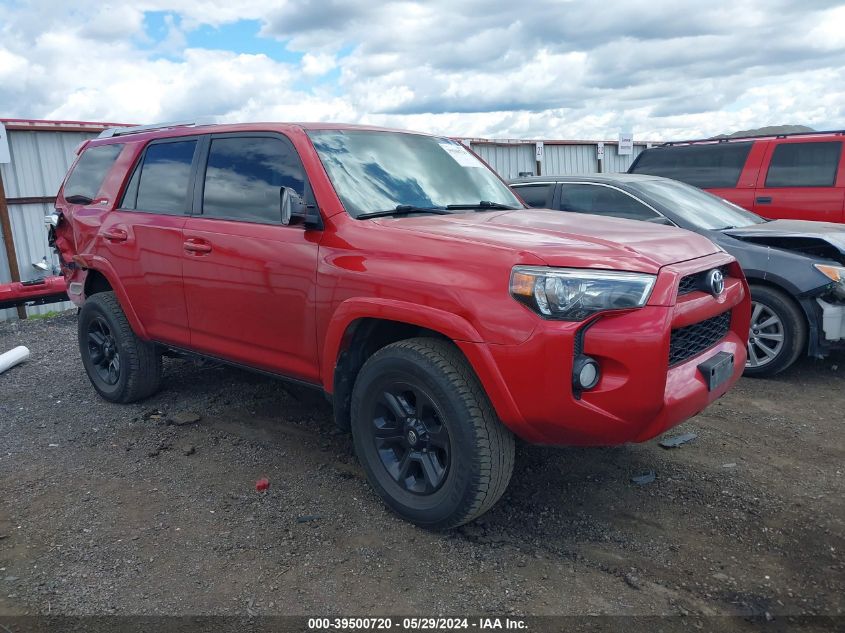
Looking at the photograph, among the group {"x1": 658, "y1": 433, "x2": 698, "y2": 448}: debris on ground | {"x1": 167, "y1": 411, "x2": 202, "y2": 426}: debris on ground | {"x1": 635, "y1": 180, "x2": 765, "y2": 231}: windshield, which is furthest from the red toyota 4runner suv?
{"x1": 635, "y1": 180, "x2": 765, "y2": 231}: windshield

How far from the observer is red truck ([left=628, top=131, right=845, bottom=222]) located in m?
7.95

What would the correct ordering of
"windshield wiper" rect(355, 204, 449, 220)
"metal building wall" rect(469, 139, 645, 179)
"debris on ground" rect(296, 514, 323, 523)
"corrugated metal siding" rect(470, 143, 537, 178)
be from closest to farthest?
"debris on ground" rect(296, 514, 323, 523), "windshield wiper" rect(355, 204, 449, 220), "corrugated metal siding" rect(470, 143, 537, 178), "metal building wall" rect(469, 139, 645, 179)

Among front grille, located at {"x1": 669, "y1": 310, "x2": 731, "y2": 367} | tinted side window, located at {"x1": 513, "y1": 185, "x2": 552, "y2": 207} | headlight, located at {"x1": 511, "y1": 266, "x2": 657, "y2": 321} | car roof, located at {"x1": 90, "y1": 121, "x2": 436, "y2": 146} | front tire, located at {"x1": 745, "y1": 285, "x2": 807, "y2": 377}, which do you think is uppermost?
car roof, located at {"x1": 90, "y1": 121, "x2": 436, "y2": 146}

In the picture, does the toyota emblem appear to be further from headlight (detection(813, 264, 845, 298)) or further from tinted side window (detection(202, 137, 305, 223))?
headlight (detection(813, 264, 845, 298))

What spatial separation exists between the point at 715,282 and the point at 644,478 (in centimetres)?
120

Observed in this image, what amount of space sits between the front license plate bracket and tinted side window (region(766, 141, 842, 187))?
5.54 metres

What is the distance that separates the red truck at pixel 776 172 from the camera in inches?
313

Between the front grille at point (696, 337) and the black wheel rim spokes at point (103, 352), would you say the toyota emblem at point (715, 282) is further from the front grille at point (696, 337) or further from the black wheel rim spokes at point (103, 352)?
the black wheel rim spokes at point (103, 352)

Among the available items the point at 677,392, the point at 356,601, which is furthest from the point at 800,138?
the point at 356,601

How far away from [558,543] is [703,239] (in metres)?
1.70

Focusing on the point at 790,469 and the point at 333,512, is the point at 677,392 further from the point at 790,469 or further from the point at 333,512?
the point at 333,512

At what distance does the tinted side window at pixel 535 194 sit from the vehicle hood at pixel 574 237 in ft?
→ 9.62

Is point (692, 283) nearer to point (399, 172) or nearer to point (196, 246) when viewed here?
point (399, 172)

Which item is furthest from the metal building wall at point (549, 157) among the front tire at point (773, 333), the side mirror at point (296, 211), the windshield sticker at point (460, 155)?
the side mirror at point (296, 211)
